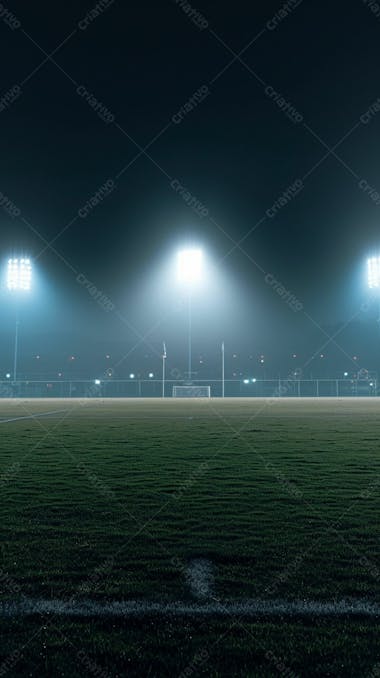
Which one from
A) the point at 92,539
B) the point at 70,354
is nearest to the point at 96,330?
the point at 70,354

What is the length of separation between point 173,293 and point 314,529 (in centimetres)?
4015

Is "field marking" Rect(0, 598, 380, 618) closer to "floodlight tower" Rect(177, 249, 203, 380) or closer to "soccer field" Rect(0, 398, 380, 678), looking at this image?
"soccer field" Rect(0, 398, 380, 678)

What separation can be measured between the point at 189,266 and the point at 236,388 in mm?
18567

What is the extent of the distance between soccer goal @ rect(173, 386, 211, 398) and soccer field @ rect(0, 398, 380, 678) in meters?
44.7

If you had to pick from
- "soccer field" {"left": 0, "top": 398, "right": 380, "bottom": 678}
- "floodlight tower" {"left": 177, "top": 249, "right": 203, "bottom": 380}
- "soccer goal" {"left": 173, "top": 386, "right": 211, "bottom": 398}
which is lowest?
"soccer goal" {"left": 173, "top": 386, "right": 211, "bottom": 398}

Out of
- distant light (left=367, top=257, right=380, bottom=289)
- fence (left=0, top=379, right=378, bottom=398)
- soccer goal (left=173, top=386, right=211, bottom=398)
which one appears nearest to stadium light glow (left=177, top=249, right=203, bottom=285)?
fence (left=0, top=379, right=378, bottom=398)

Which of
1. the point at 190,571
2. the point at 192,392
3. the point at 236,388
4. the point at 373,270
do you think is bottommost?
the point at 192,392

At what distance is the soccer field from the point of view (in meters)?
2.32

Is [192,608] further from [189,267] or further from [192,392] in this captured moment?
[192,392]

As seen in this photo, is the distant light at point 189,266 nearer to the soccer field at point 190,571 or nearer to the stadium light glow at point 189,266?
the stadium light glow at point 189,266

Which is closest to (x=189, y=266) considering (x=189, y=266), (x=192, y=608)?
(x=189, y=266)

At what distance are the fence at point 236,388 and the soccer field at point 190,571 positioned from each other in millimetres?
42974

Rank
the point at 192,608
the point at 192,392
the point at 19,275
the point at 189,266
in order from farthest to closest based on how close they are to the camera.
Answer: the point at 192,392 < the point at 19,275 < the point at 189,266 < the point at 192,608

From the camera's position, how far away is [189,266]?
1559 inches
